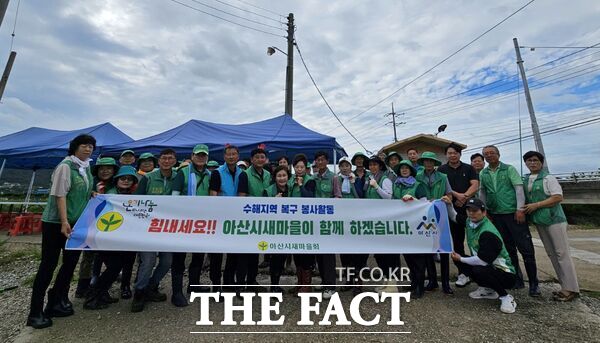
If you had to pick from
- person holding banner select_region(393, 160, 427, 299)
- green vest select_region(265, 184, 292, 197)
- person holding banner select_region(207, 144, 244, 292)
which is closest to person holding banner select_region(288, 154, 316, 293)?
green vest select_region(265, 184, 292, 197)

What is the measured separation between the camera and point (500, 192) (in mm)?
3307

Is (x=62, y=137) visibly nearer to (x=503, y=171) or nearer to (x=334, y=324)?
(x=334, y=324)

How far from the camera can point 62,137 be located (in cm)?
804

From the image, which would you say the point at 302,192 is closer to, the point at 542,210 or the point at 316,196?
the point at 316,196

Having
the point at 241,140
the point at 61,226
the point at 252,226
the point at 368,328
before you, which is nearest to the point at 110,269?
the point at 61,226

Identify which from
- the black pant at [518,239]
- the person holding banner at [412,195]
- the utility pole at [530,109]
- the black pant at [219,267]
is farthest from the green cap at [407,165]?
the utility pole at [530,109]

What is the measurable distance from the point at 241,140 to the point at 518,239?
5.02 meters

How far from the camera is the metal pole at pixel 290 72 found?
29.0 ft

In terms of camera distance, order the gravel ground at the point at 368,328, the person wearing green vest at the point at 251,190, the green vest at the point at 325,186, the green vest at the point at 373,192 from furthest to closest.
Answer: the green vest at the point at 373,192 → the green vest at the point at 325,186 → the person wearing green vest at the point at 251,190 → the gravel ground at the point at 368,328

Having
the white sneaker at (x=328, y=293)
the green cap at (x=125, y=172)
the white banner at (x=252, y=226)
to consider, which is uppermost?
the green cap at (x=125, y=172)

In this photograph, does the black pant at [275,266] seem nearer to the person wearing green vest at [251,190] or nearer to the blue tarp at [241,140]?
the person wearing green vest at [251,190]

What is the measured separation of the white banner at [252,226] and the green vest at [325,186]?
0.72 ft

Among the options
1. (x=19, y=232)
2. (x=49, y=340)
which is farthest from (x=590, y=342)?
(x=19, y=232)

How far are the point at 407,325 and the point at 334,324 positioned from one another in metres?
0.66
